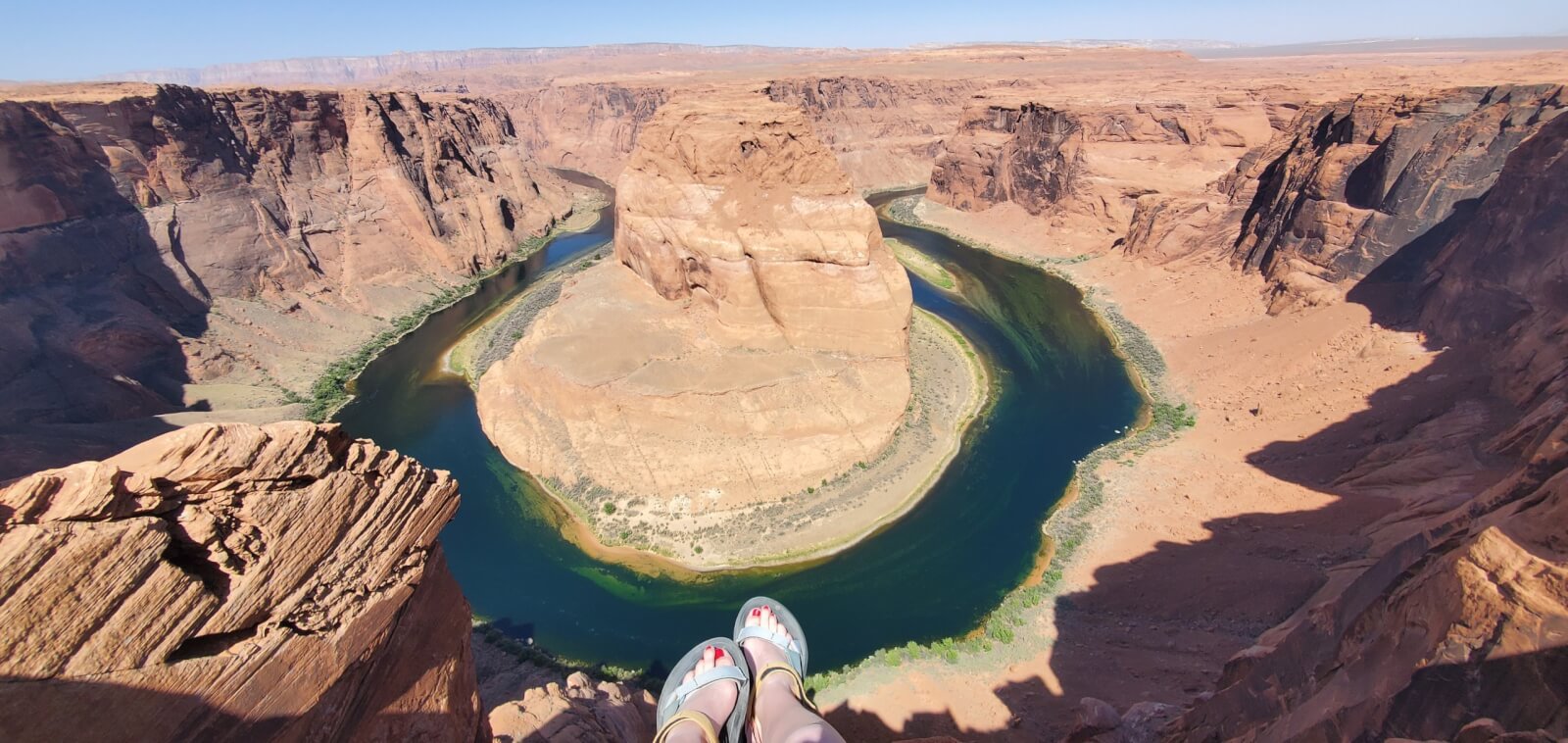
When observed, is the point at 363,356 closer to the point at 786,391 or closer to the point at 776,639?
the point at 786,391

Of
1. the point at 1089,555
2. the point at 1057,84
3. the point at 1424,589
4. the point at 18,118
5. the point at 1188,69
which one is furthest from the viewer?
the point at 1188,69

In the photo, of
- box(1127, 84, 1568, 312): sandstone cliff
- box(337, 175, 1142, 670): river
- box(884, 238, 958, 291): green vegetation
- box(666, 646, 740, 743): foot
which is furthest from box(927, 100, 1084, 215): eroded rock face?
box(666, 646, 740, 743): foot

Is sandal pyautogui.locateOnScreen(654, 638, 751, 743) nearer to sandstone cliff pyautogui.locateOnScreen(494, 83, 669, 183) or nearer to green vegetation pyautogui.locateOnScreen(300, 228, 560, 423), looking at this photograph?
green vegetation pyautogui.locateOnScreen(300, 228, 560, 423)

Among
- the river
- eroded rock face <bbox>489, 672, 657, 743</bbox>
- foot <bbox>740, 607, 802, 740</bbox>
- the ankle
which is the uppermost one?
the ankle

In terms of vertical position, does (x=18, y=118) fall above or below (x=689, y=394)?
above

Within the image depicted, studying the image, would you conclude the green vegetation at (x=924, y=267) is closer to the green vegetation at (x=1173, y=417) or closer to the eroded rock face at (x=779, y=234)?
the green vegetation at (x=1173, y=417)

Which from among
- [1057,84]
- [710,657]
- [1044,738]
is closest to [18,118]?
[710,657]

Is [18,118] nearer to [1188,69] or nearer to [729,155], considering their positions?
[729,155]
